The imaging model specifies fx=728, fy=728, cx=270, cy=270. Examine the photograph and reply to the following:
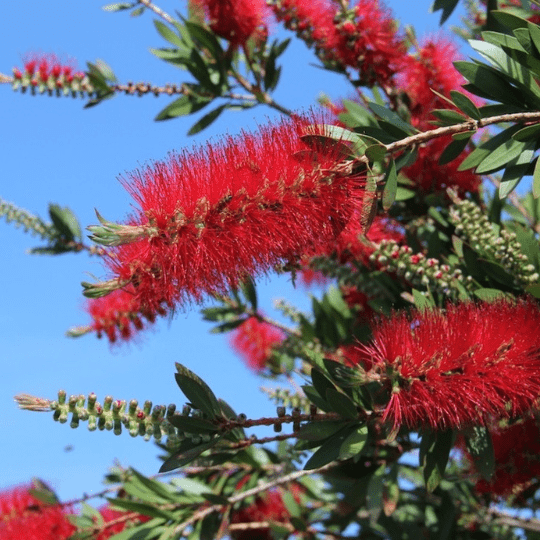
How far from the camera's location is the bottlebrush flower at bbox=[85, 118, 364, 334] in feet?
4.92

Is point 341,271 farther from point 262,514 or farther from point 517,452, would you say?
point 262,514

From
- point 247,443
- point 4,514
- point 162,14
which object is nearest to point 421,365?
point 247,443

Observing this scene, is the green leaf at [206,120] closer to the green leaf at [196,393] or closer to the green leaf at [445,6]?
the green leaf at [445,6]

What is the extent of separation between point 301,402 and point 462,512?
89 cm

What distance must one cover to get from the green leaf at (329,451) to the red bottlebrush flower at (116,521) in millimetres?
1077

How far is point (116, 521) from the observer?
8.28ft

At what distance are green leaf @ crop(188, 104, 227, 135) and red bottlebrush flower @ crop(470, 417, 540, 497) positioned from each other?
1.80 metres

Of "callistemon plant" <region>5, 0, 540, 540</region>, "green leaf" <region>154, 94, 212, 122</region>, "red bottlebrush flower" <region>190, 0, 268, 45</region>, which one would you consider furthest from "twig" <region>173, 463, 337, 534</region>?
"red bottlebrush flower" <region>190, 0, 268, 45</region>

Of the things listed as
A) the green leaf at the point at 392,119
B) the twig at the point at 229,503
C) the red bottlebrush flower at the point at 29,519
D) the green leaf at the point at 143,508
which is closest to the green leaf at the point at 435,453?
the twig at the point at 229,503

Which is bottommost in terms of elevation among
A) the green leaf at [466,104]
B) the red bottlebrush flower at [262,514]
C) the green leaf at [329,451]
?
the red bottlebrush flower at [262,514]

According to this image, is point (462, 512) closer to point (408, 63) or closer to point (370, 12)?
point (408, 63)

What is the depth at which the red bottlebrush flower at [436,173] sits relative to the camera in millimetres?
2576

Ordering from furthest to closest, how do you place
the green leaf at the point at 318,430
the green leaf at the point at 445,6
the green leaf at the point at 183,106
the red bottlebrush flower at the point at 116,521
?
the green leaf at the point at 183,106
the green leaf at the point at 445,6
the red bottlebrush flower at the point at 116,521
the green leaf at the point at 318,430

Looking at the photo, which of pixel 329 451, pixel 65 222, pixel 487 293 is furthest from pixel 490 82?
pixel 65 222
